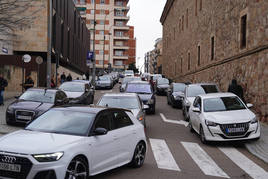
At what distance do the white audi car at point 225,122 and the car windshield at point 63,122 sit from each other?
5552 millimetres

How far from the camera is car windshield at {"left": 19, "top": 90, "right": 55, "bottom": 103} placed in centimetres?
1568

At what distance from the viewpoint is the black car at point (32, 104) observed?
14.3 metres

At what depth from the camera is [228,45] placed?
23922 millimetres

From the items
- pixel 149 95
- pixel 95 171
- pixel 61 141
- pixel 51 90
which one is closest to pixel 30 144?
pixel 61 141

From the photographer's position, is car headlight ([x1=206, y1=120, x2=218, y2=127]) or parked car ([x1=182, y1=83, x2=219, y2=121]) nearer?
car headlight ([x1=206, y1=120, x2=218, y2=127])

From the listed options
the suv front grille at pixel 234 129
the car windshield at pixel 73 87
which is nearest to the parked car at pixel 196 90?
the car windshield at pixel 73 87

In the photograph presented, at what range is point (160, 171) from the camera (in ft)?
27.6

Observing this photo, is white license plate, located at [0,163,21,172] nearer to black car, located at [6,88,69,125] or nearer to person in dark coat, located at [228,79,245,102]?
black car, located at [6,88,69,125]

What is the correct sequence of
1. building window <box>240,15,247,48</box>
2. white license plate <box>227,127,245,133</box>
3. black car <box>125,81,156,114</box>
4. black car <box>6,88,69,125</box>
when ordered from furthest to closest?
1. building window <box>240,15,247,48</box>
2. black car <box>125,81,156,114</box>
3. black car <box>6,88,69,125</box>
4. white license plate <box>227,127,245,133</box>

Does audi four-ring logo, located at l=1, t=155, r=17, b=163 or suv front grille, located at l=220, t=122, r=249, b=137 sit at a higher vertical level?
audi four-ring logo, located at l=1, t=155, r=17, b=163

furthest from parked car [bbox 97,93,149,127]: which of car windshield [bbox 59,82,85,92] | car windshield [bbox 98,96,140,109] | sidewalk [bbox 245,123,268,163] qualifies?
car windshield [bbox 59,82,85,92]

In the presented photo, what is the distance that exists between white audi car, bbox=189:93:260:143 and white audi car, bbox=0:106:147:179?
3.72m

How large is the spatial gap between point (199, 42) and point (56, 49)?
49.3 feet

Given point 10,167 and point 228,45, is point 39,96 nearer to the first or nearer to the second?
point 10,167
